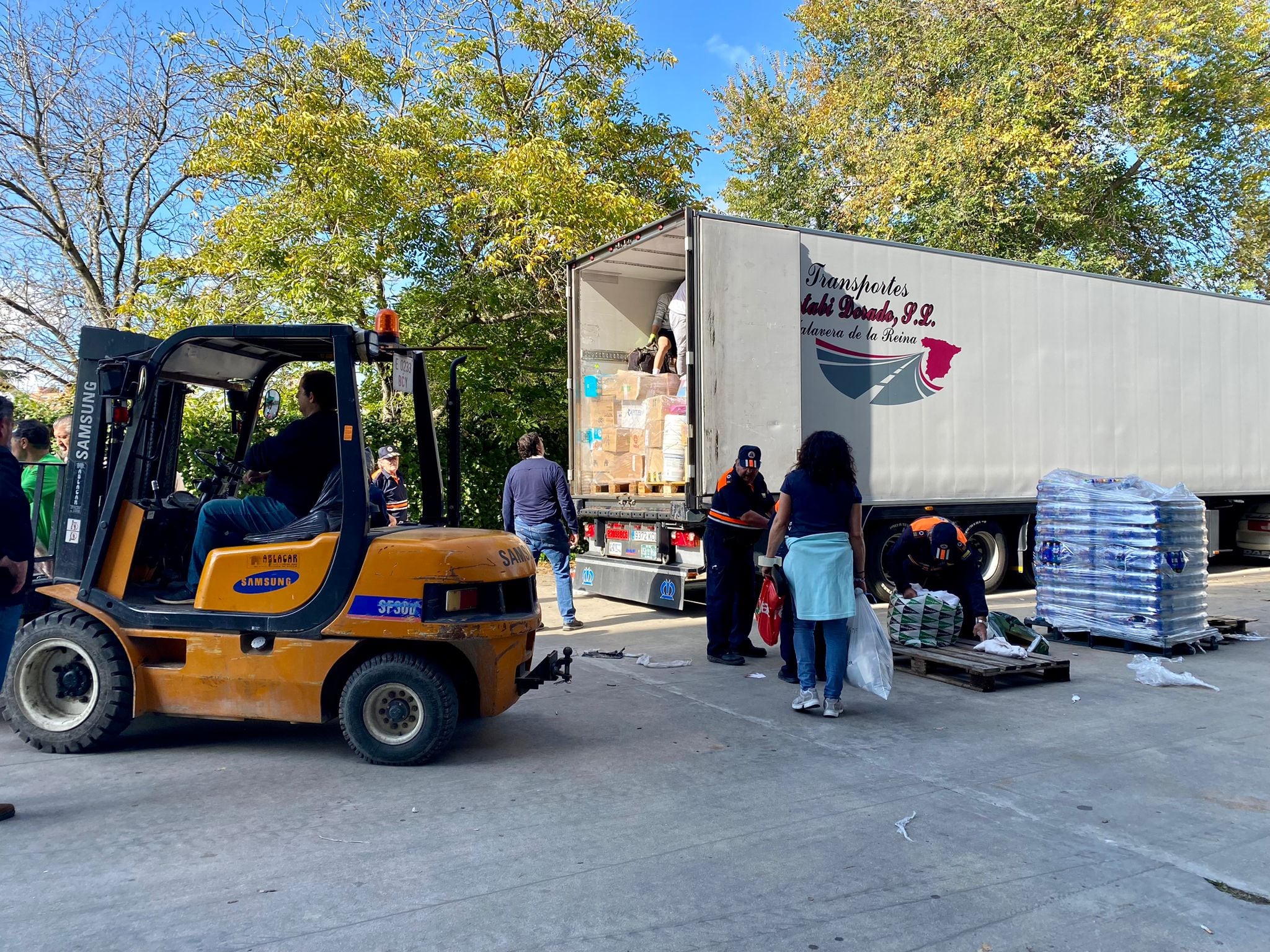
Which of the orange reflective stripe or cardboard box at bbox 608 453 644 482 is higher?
cardboard box at bbox 608 453 644 482

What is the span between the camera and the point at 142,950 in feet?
9.36

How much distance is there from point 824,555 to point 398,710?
257 centimetres

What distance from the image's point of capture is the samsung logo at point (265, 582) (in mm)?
4629

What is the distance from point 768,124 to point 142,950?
23667mm

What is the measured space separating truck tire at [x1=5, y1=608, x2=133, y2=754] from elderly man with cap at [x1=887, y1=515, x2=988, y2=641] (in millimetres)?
5318

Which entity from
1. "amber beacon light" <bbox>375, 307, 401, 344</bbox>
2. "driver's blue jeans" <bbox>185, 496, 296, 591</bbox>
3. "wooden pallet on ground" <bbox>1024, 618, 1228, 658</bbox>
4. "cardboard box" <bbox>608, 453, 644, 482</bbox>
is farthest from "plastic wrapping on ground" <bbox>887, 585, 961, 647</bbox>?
"driver's blue jeans" <bbox>185, 496, 296, 591</bbox>

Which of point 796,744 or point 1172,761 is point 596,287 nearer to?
point 796,744

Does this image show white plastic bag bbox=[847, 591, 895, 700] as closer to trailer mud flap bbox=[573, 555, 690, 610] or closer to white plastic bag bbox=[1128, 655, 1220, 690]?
white plastic bag bbox=[1128, 655, 1220, 690]

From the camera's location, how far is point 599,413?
10211 mm

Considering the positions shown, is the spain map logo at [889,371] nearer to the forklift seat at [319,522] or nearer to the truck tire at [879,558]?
the truck tire at [879,558]

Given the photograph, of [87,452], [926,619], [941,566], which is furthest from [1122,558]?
[87,452]

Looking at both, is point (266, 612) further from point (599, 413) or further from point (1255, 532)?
point (1255, 532)

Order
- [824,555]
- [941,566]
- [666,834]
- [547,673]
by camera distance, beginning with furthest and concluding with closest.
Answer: [941,566]
[824,555]
[547,673]
[666,834]

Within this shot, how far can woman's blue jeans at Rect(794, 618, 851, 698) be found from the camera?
18.6 ft
